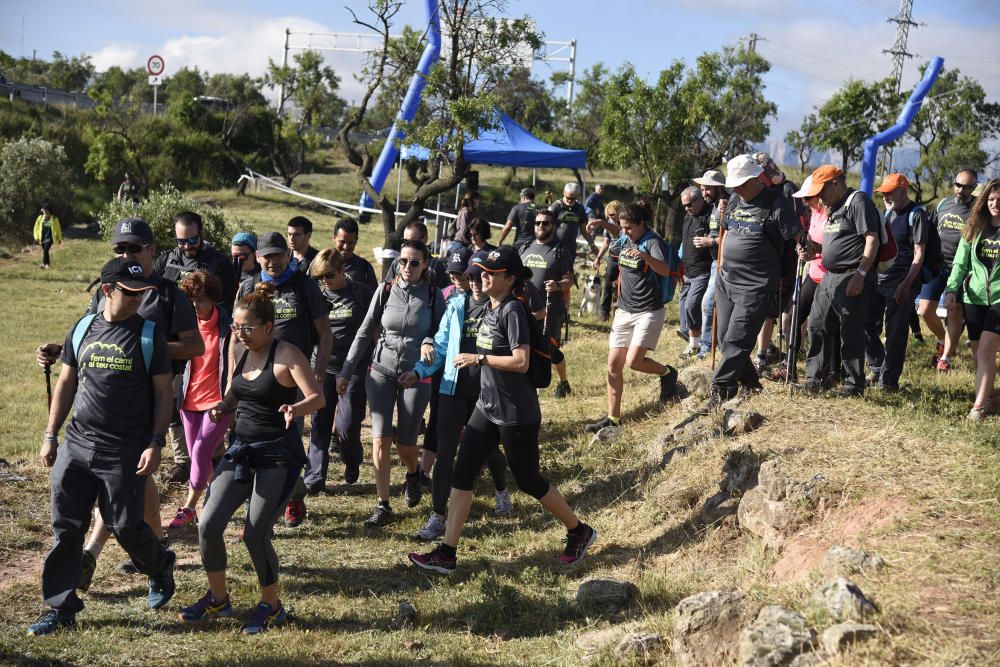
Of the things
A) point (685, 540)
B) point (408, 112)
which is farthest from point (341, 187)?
point (685, 540)

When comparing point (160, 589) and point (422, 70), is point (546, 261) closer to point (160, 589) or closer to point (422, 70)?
point (160, 589)

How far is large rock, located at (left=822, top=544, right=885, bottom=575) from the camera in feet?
15.3

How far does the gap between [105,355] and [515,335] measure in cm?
225

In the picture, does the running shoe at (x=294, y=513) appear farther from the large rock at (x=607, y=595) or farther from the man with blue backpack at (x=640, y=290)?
the man with blue backpack at (x=640, y=290)

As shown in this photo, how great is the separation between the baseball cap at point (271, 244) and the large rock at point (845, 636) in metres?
4.33

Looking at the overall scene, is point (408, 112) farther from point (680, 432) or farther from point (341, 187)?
point (341, 187)

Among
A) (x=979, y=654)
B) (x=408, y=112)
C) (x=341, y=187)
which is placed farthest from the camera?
(x=341, y=187)

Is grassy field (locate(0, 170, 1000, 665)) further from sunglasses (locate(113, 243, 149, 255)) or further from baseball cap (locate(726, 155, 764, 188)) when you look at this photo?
sunglasses (locate(113, 243, 149, 255))

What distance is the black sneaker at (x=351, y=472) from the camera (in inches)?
316

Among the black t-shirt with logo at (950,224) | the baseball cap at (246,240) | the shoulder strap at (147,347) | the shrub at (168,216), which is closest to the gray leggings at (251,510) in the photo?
the shoulder strap at (147,347)

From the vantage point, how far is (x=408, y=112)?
17.3 meters

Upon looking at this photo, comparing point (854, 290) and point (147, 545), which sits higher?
point (854, 290)

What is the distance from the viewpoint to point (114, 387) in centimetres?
504

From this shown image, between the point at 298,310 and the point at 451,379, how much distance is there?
46.8 inches
